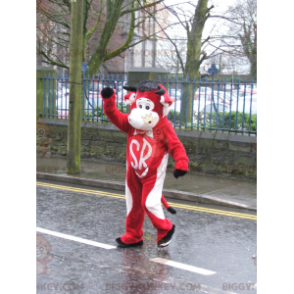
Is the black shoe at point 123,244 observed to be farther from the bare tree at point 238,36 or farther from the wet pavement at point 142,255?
the bare tree at point 238,36

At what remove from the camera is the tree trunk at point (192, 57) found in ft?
27.3

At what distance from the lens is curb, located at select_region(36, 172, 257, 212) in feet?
22.0

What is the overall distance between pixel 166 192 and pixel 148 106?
3.36 m

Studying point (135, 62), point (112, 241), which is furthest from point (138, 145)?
point (135, 62)

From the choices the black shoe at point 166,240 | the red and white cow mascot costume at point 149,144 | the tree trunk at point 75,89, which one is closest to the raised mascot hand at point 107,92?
the red and white cow mascot costume at point 149,144

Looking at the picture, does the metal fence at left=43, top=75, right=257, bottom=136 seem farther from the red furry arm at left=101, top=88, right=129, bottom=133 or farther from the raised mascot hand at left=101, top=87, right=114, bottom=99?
the raised mascot hand at left=101, top=87, right=114, bottom=99

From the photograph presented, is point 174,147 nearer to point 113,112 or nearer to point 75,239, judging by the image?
point 113,112

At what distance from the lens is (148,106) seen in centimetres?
407

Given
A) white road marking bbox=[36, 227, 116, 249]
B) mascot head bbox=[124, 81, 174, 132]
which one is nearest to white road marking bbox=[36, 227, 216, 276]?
white road marking bbox=[36, 227, 116, 249]

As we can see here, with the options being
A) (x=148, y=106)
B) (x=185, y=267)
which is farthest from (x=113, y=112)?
(x=185, y=267)

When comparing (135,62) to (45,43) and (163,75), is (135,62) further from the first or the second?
(45,43)

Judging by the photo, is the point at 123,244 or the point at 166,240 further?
the point at 123,244
